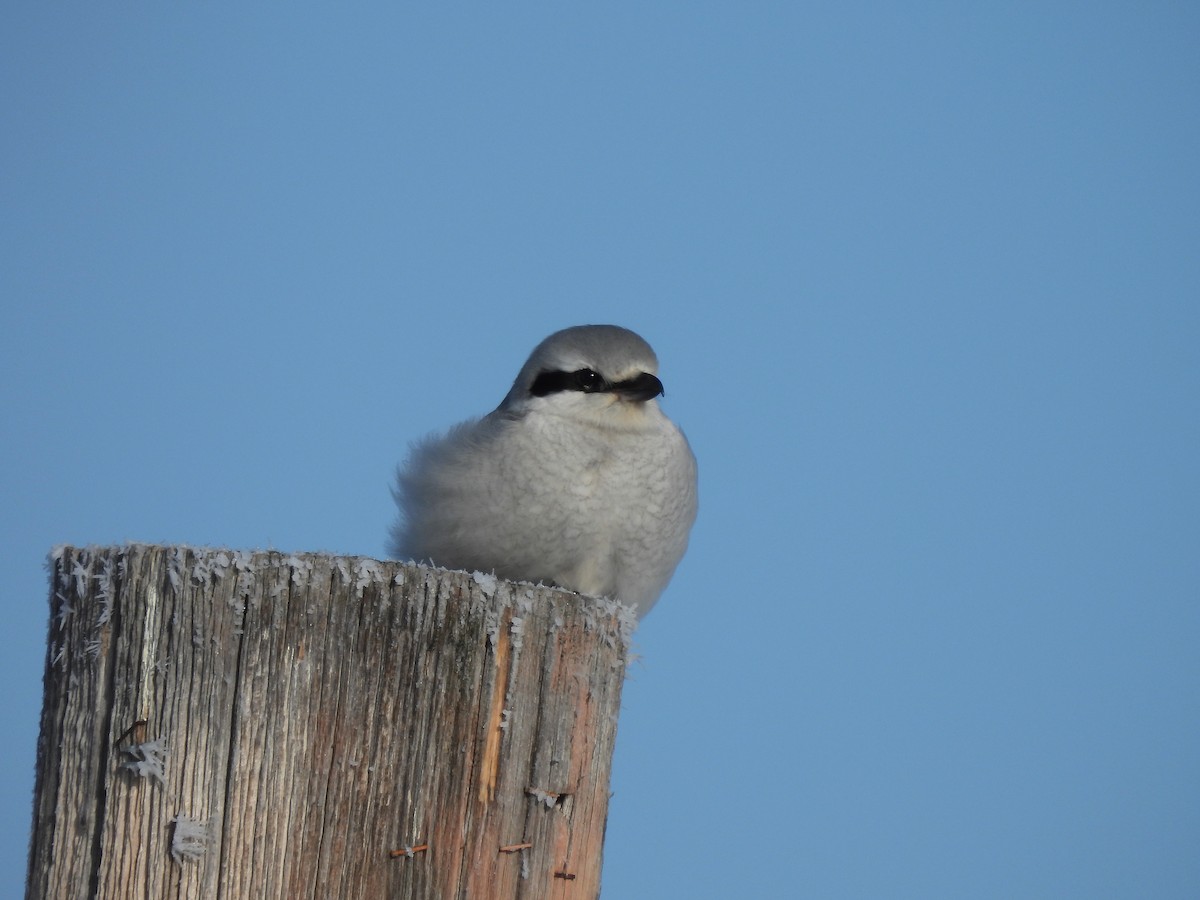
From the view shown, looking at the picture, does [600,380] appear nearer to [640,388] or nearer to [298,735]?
[640,388]

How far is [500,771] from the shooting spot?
3604mm

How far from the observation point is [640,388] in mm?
6488

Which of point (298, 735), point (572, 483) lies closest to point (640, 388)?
point (572, 483)

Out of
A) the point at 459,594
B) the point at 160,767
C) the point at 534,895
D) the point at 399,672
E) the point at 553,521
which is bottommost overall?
the point at 534,895

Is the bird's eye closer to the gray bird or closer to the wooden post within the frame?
the gray bird

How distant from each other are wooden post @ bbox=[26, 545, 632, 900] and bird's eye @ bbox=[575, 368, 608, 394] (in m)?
2.84

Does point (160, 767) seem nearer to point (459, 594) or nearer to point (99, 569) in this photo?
point (99, 569)

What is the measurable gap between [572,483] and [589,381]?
1.92 feet

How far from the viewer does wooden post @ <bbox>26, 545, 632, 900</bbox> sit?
3.45 meters

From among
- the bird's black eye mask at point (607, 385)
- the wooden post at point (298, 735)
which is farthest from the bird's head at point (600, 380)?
the wooden post at point (298, 735)

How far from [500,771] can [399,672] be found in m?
0.39

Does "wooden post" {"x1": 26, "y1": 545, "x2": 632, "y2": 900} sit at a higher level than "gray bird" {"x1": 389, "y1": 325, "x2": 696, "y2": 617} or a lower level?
lower

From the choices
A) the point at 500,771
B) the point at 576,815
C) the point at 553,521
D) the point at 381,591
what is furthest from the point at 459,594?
the point at 553,521

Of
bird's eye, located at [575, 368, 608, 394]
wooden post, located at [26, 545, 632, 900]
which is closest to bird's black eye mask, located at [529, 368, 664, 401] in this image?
bird's eye, located at [575, 368, 608, 394]
